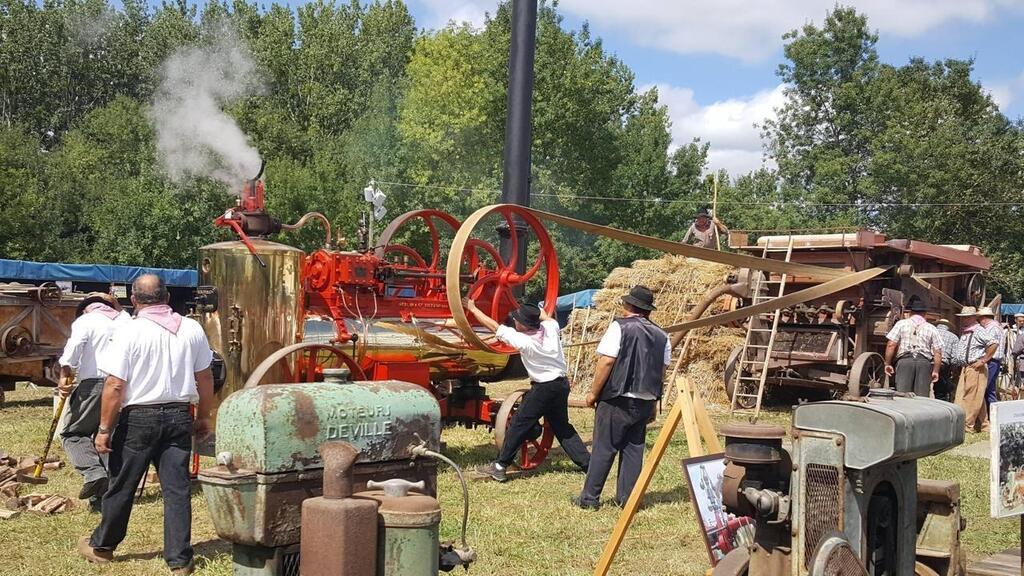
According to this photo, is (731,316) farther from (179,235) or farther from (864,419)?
(179,235)

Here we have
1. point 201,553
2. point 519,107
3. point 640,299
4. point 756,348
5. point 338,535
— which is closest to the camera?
point 338,535

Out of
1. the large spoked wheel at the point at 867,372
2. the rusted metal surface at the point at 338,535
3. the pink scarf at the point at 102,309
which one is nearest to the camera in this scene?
the rusted metal surface at the point at 338,535

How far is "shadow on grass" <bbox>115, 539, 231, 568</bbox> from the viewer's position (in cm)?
557

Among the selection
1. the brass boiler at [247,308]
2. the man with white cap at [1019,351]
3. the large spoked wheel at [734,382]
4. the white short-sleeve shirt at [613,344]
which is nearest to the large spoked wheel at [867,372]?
the large spoked wheel at [734,382]

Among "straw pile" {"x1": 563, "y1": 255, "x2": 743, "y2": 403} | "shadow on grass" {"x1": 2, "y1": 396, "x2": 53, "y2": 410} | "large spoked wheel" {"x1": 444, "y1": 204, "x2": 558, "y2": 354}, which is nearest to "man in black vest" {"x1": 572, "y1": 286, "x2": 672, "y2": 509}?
"large spoked wheel" {"x1": 444, "y1": 204, "x2": 558, "y2": 354}

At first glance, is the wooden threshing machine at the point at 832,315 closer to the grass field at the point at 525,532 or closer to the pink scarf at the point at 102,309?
the grass field at the point at 525,532

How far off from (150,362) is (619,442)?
3.25m

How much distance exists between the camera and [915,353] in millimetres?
11539

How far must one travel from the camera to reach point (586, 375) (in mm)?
15867

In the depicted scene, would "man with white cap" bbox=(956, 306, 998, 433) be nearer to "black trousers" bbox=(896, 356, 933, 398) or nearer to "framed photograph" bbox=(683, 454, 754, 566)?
"black trousers" bbox=(896, 356, 933, 398)

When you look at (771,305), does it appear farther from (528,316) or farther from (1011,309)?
(1011,309)

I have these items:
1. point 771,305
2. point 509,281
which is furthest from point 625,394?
point 509,281

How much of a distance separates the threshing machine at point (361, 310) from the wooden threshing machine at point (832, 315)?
4.85 meters

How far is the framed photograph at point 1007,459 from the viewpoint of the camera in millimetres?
4359
